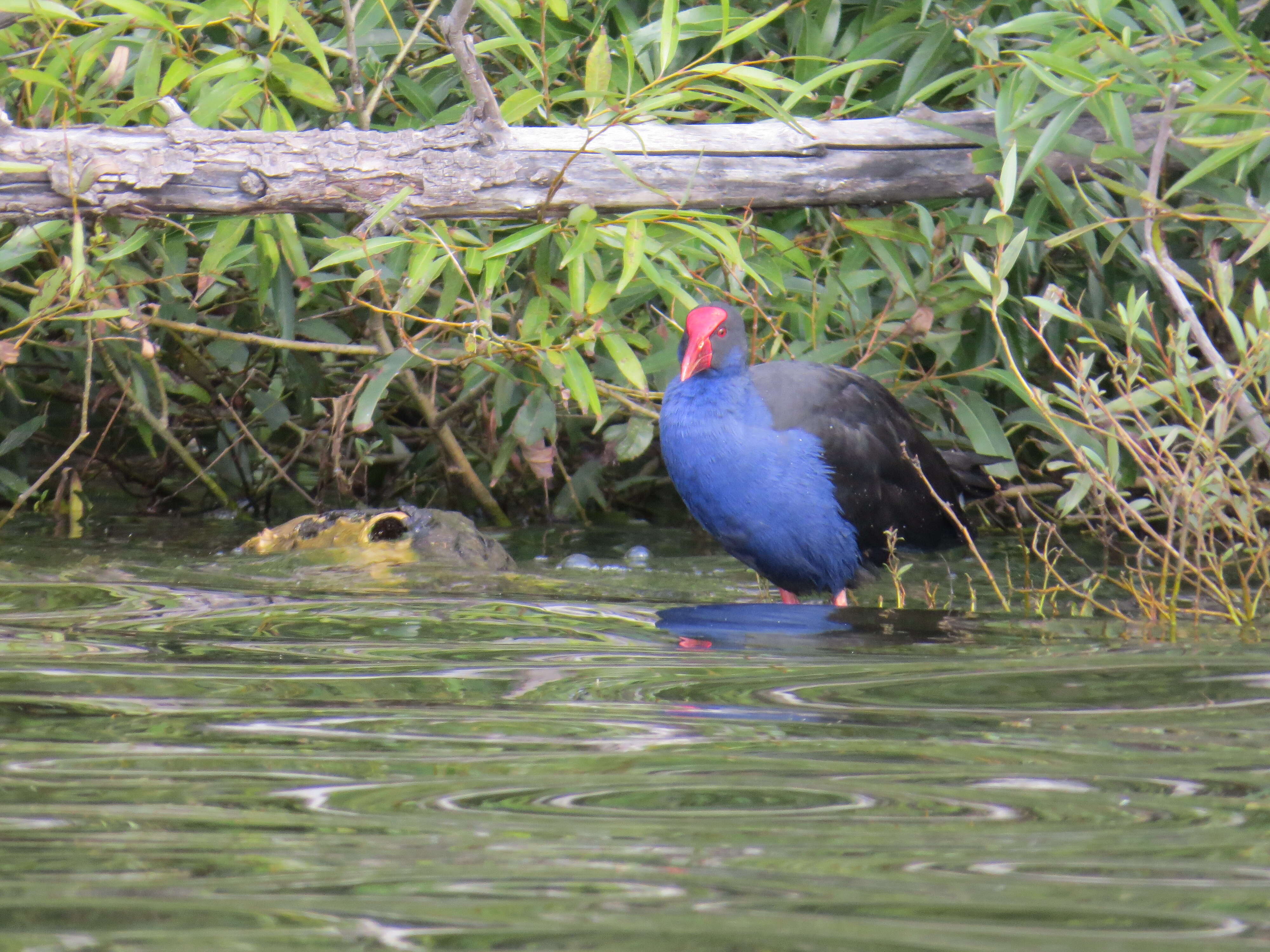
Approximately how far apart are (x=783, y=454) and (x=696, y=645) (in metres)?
1.11

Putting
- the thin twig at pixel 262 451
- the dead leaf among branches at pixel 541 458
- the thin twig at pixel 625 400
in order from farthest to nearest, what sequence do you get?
the thin twig at pixel 262 451
the dead leaf among branches at pixel 541 458
the thin twig at pixel 625 400

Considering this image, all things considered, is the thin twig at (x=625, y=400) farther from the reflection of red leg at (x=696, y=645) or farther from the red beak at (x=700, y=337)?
the reflection of red leg at (x=696, y=645)

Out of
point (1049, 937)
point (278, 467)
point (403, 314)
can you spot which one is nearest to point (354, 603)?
point (403, 314)

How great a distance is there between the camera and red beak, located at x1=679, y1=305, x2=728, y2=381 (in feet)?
13.5

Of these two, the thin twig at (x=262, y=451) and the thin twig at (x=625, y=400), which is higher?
the thin twig at (x=625, y=400)

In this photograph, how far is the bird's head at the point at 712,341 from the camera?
413 centimetres

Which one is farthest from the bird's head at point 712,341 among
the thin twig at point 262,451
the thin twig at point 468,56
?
the thin twig at point 262,451

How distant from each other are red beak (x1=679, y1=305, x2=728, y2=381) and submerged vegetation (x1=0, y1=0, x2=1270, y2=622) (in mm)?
139

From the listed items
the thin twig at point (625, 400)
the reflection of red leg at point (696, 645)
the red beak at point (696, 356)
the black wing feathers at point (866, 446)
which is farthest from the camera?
the thin twig at point (625, 400)

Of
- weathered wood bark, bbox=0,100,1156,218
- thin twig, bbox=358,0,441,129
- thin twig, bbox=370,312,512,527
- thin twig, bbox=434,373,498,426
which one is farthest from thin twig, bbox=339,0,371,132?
thin twig, bbox=434,373,498,426

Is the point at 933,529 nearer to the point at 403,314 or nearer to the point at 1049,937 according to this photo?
the point at 403,314

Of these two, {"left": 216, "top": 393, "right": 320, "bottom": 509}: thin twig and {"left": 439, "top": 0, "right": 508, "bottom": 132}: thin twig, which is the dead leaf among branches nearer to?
{"left": 216, "top": 393, "right": 320, "bottom": 509}: thin twig

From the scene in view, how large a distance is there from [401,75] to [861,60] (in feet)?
5.02

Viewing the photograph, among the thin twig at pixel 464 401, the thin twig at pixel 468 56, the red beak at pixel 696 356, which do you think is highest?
the thin twig at pixel 468 56
